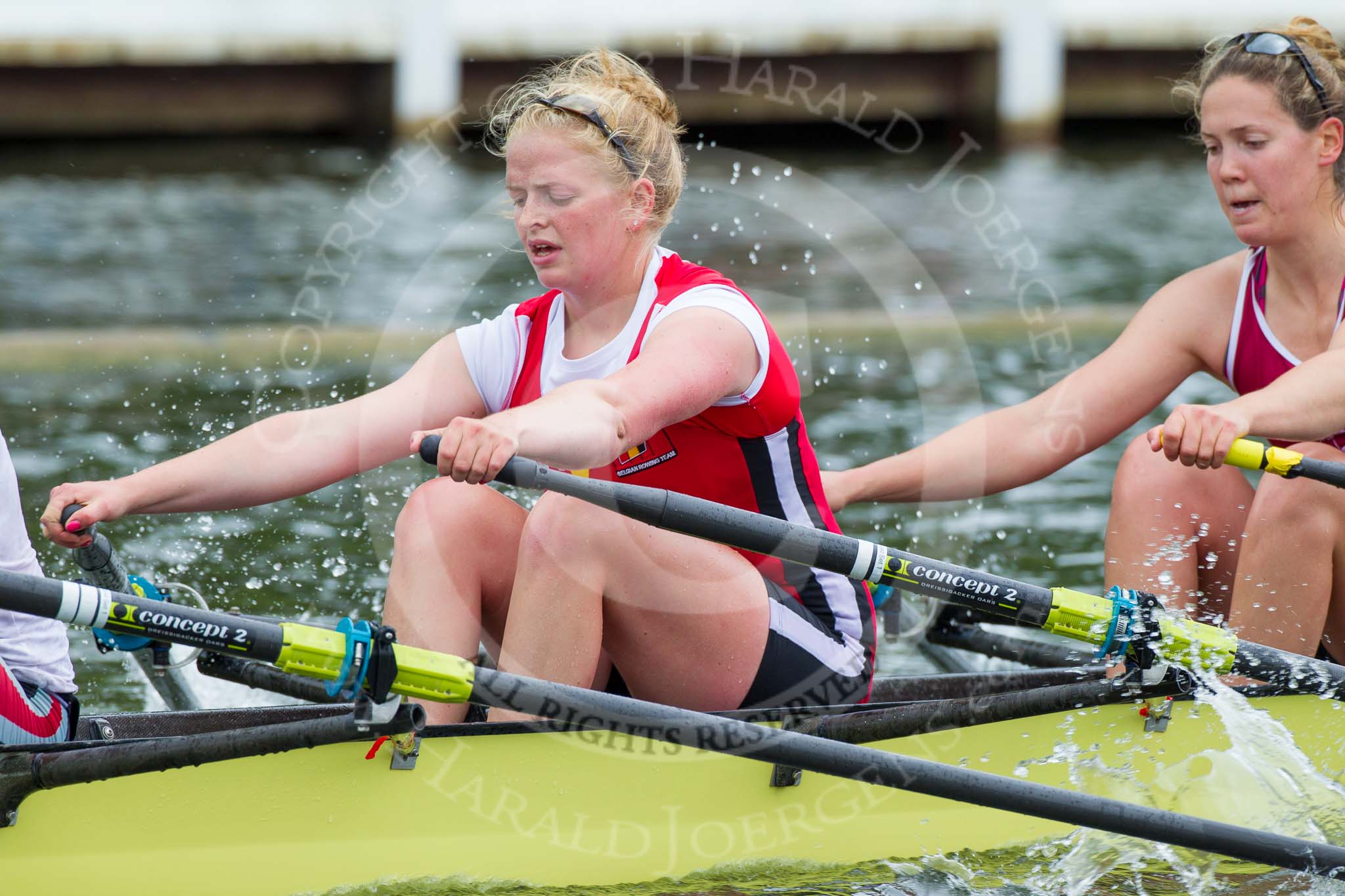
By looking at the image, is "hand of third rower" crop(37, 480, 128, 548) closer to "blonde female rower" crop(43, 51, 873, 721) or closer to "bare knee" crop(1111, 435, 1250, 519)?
"blonde female rower" crop(43, 51, 873, 721)

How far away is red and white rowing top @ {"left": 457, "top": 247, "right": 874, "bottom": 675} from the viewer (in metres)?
1.99

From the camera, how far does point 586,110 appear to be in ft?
6.44

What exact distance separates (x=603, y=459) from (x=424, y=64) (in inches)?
352

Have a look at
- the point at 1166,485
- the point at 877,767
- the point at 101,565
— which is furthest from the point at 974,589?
the point at 101,565

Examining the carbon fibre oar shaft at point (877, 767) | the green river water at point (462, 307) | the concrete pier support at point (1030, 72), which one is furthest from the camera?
the concrete pier support at point (1030, 72)

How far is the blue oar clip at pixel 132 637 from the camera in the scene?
2.02 meters

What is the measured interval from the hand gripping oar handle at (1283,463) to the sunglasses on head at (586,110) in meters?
0.97

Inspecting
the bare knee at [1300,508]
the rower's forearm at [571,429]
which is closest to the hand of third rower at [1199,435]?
the bare knee at [1300,508]

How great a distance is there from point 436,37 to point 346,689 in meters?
9.00

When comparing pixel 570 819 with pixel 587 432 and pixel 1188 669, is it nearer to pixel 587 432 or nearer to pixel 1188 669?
pixel 587 432

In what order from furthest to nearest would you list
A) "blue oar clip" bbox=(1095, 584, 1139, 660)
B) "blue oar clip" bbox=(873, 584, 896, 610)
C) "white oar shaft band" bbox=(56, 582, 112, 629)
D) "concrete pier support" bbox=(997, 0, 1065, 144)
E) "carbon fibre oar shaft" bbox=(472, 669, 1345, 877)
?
"concrete pier support" bbox=(997, 0, 1065, 144) → "blue oar clip" bbox=(873, 584, 896, 610) → "blue oar clip" bbox=(1095, 584, 1139, 660) → "carbon fibre oar shaft" bbox=(472, 669, 1345, 877) → "white oar shaft band" bbox=(56, 582, 112, 629)

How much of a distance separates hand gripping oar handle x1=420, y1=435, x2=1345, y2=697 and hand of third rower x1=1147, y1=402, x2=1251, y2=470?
0.75 ft

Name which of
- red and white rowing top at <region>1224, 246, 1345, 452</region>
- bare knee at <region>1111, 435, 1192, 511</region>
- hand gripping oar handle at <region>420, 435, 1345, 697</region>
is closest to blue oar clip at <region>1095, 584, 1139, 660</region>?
hand gripping oar handle at <region>420, 435, 1345, 697</region>

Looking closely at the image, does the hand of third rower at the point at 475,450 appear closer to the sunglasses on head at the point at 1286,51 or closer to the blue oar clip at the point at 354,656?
the blue oar clip at the point at 354,656
